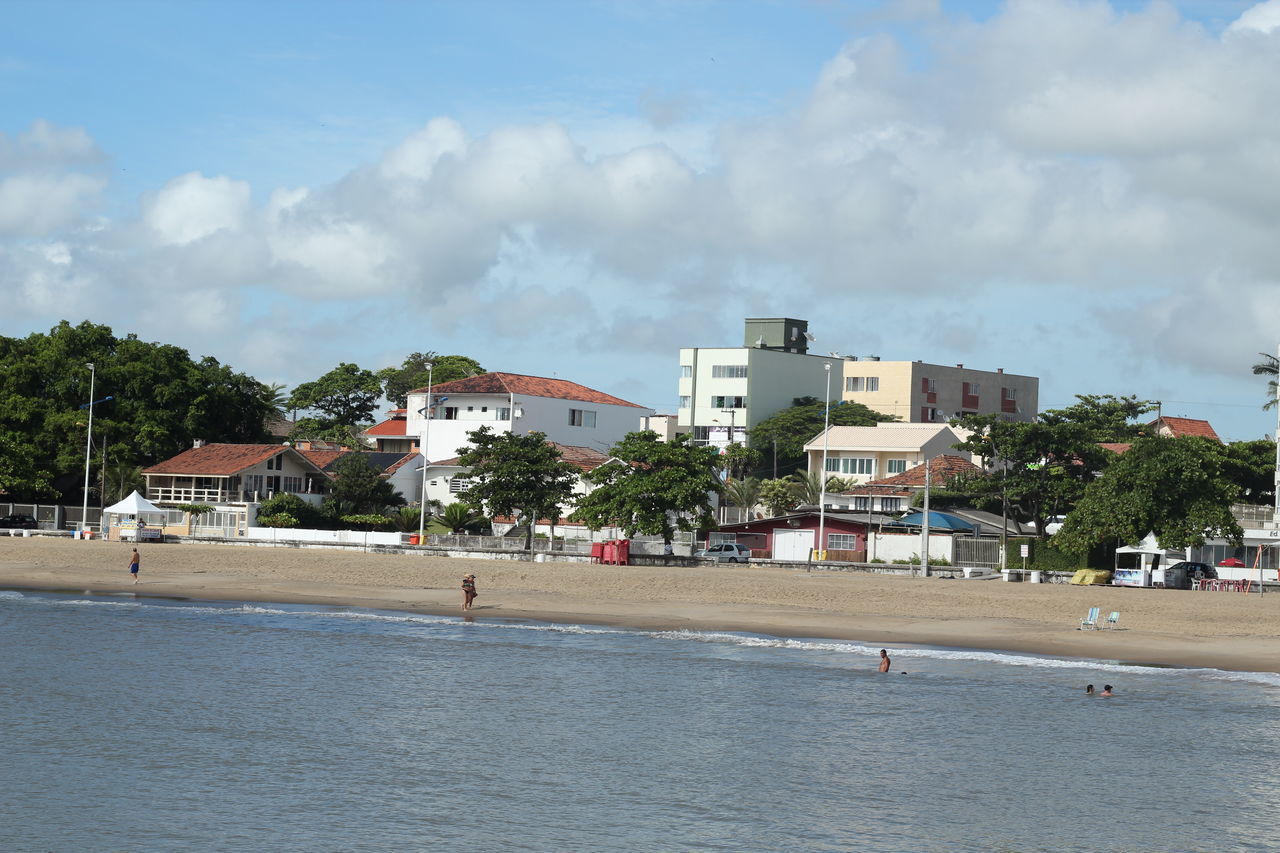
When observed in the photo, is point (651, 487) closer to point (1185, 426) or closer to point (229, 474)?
point (229, 474)

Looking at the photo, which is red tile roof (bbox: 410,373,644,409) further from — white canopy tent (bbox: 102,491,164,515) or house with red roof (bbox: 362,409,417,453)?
white canopy tent (bbox: 102,491,164,515)

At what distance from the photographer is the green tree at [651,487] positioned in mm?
61219

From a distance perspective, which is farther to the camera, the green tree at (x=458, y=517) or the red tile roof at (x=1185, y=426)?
the red tile roof at (x=1185, y=426)

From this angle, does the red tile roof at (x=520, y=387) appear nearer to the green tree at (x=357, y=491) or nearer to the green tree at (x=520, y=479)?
the green tree at (x=357, y=491)

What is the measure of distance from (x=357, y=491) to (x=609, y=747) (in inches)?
2142

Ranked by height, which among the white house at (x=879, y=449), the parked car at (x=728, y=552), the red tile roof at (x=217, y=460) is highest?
the white house at (x=879, y=449)

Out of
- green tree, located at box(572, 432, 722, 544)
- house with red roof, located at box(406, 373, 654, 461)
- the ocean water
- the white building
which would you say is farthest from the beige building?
the ocean water

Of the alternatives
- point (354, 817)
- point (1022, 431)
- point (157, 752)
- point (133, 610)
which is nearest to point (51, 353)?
point (133, 610)

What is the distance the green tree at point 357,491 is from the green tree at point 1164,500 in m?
Answer: 40.4

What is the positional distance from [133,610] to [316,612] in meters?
6.09

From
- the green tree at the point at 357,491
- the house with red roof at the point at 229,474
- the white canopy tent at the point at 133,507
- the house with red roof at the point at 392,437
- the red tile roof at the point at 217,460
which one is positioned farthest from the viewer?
the house with red roof at the point at 392,437

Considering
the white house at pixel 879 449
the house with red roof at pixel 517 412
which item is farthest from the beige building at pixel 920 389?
the house with red roof at pixel 517 412

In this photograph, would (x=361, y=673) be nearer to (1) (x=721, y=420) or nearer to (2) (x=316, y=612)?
(2) (x=316, y=612)

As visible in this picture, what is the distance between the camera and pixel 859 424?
11300 centimetres
